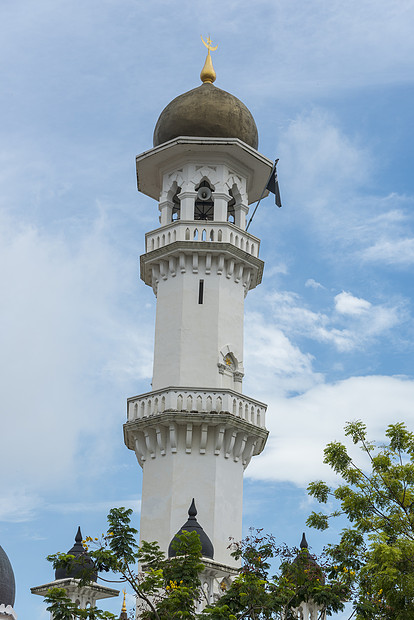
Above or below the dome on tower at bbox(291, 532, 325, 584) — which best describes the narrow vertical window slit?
above

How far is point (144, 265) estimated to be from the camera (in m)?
41.2

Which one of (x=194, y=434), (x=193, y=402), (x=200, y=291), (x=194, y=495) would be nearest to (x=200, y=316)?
(x=200, y=291)

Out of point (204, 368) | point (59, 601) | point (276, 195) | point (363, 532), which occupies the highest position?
point (276, 195)

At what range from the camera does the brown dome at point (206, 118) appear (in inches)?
1650

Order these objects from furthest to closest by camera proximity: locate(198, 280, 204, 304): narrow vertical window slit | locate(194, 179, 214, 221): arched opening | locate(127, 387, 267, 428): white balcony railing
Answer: locate(194, 179, 214, 221): arched opening
locate(198, 280, 204, 304): narrow vertical window slit
locate(127, 387, 267, 428): white balcony railing

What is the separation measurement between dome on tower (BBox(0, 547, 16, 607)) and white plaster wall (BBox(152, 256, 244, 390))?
29.5ft

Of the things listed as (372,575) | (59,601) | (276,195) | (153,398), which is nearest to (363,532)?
(372,575)

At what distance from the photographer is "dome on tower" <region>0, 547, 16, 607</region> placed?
39.3 metres

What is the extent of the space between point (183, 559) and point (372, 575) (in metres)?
4.51

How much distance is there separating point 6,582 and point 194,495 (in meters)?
8.90

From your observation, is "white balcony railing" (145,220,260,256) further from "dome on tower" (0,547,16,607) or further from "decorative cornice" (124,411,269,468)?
"dome on tower" (0,547,16,607)

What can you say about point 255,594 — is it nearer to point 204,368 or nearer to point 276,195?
point 204,368

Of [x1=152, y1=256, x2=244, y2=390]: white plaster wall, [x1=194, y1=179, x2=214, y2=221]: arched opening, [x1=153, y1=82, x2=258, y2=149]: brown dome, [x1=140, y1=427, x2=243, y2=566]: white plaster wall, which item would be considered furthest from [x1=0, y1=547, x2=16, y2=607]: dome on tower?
[x1=153, y1=82, x2=258, y2=149]: brown dome

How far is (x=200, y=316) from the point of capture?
39.2 meters
